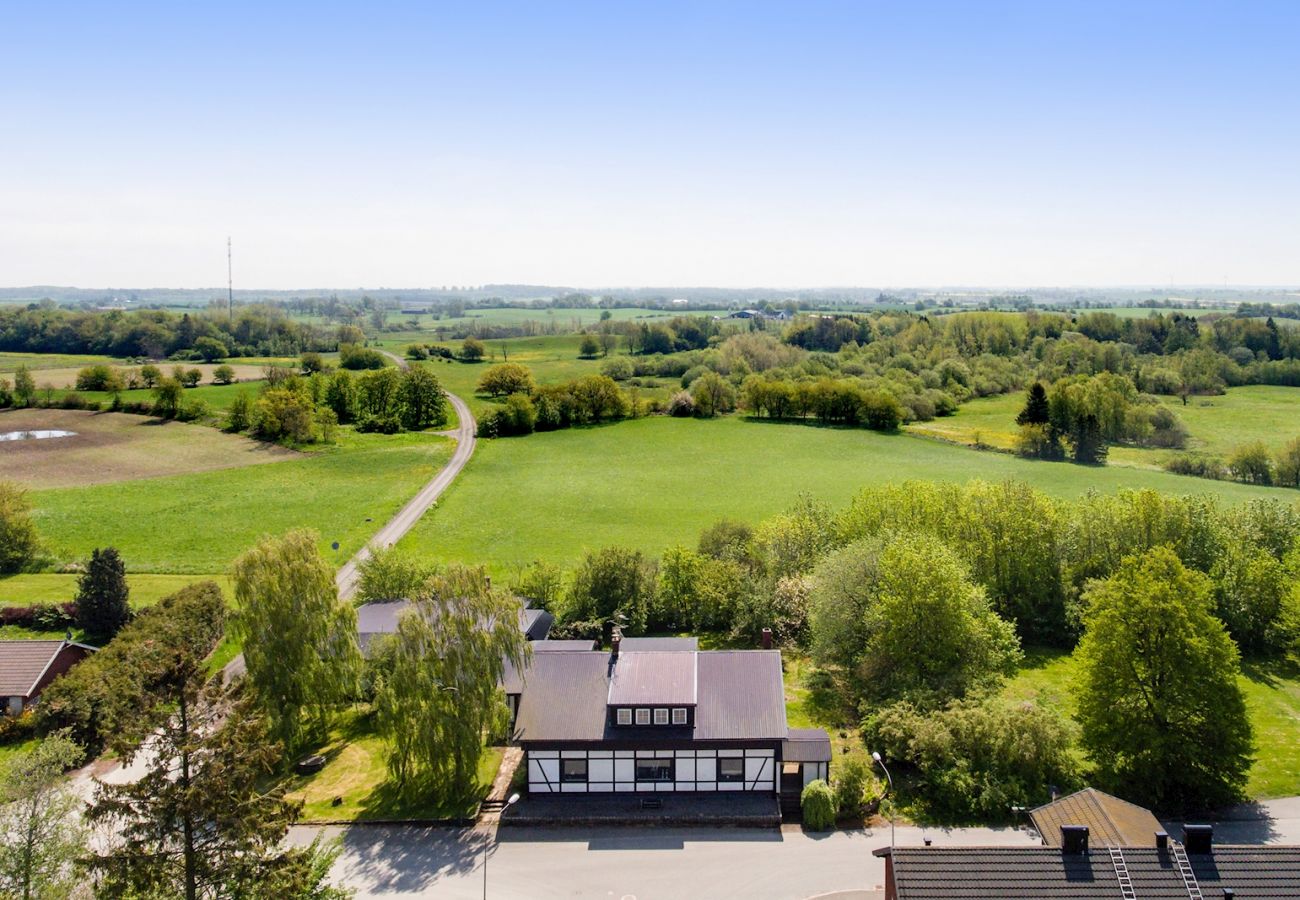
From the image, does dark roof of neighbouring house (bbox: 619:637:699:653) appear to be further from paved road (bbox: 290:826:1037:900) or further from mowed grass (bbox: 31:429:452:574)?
mowed grass (bbox: 31:429:452:574)

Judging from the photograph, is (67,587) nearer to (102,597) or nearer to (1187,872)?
(102,597)

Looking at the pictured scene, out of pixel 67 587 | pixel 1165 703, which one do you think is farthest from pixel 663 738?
pixel 67 587

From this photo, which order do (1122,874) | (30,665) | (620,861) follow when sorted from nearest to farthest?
1. (1122,874)
2. (620,861)
3. (30,665)

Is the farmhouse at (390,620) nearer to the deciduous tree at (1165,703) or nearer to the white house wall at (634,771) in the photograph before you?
the white house wall at (634,771)

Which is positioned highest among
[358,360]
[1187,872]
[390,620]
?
[358,360]

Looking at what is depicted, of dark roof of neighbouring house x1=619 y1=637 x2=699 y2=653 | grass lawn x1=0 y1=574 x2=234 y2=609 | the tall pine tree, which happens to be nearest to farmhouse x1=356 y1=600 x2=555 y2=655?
dark roof of neighbouring house x1=619 y1=637 x2=699 y2=653

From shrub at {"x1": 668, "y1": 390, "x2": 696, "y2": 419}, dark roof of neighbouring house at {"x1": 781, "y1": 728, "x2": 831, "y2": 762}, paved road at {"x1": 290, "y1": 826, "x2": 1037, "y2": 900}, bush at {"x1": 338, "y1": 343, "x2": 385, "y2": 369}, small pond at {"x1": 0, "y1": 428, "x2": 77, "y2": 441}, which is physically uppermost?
bush at {"x1": 338, "y1": 343, "x2": 385, "y2": 369}
